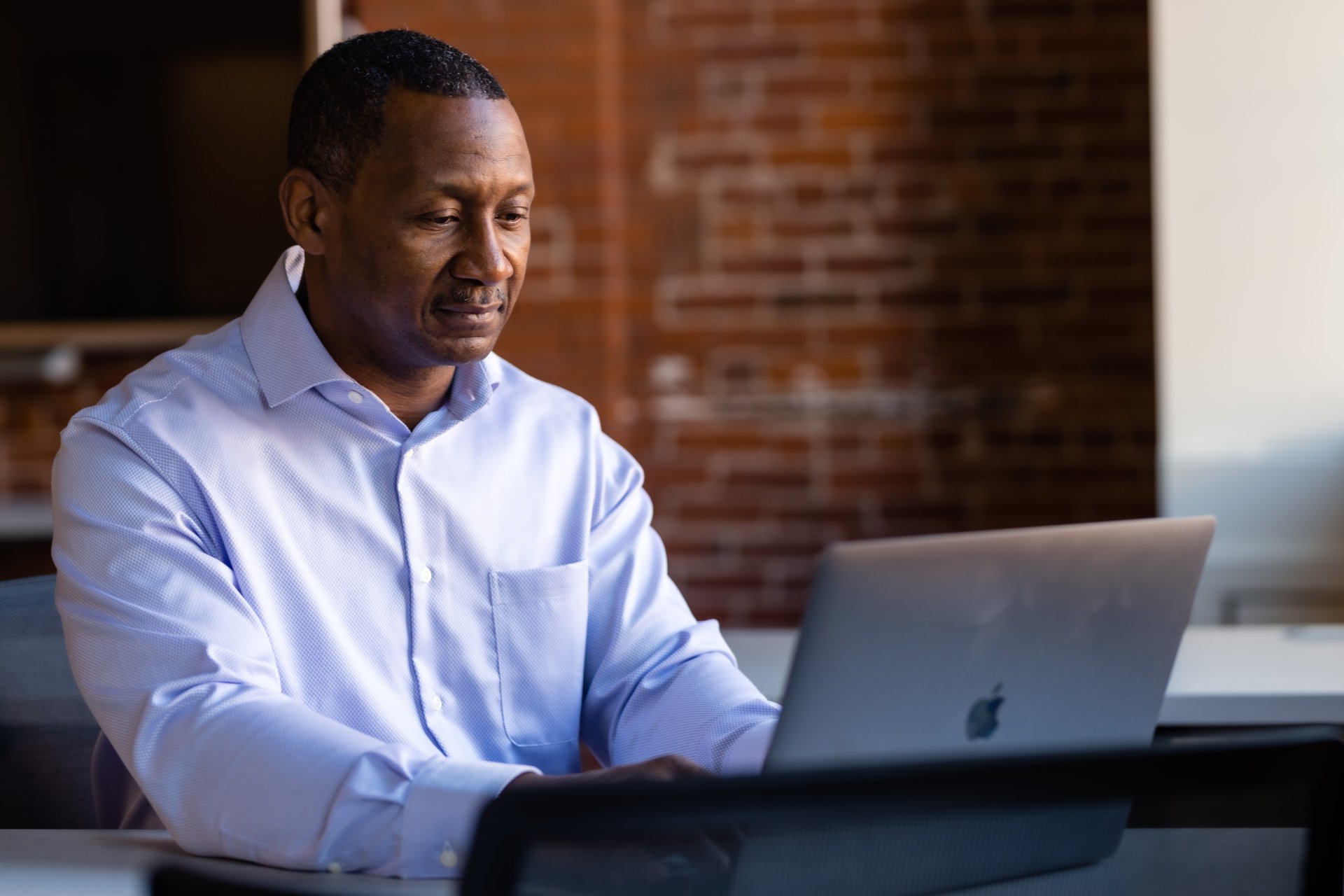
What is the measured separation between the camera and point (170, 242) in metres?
3.37

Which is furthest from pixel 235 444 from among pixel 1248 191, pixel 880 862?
pixel 1248 191

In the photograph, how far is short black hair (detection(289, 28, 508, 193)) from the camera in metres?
1.34

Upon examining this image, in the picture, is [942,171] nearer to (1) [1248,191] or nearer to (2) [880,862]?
(1) [1248,191]

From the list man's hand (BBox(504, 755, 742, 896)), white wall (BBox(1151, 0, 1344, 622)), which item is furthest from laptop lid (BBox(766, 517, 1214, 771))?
white wall (BBox(1151, 0, 1344, 622))

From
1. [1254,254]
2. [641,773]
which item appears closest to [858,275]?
[1254,254]

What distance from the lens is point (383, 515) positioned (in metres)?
1.35

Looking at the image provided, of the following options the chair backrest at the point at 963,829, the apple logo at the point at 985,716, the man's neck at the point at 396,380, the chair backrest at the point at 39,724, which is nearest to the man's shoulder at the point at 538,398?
the man's neck at the point at 396,380

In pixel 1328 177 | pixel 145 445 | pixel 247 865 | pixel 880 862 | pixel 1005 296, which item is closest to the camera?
pixel 880 862

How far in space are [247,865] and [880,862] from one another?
581mm

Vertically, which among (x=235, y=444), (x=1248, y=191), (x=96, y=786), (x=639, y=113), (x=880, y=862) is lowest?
(x=96, y=786)

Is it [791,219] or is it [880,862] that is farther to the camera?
[791,219]

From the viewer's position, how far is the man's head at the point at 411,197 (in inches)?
52.1

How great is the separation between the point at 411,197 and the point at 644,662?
1.69ft

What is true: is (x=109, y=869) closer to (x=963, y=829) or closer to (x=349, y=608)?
(x=349, y=608)
